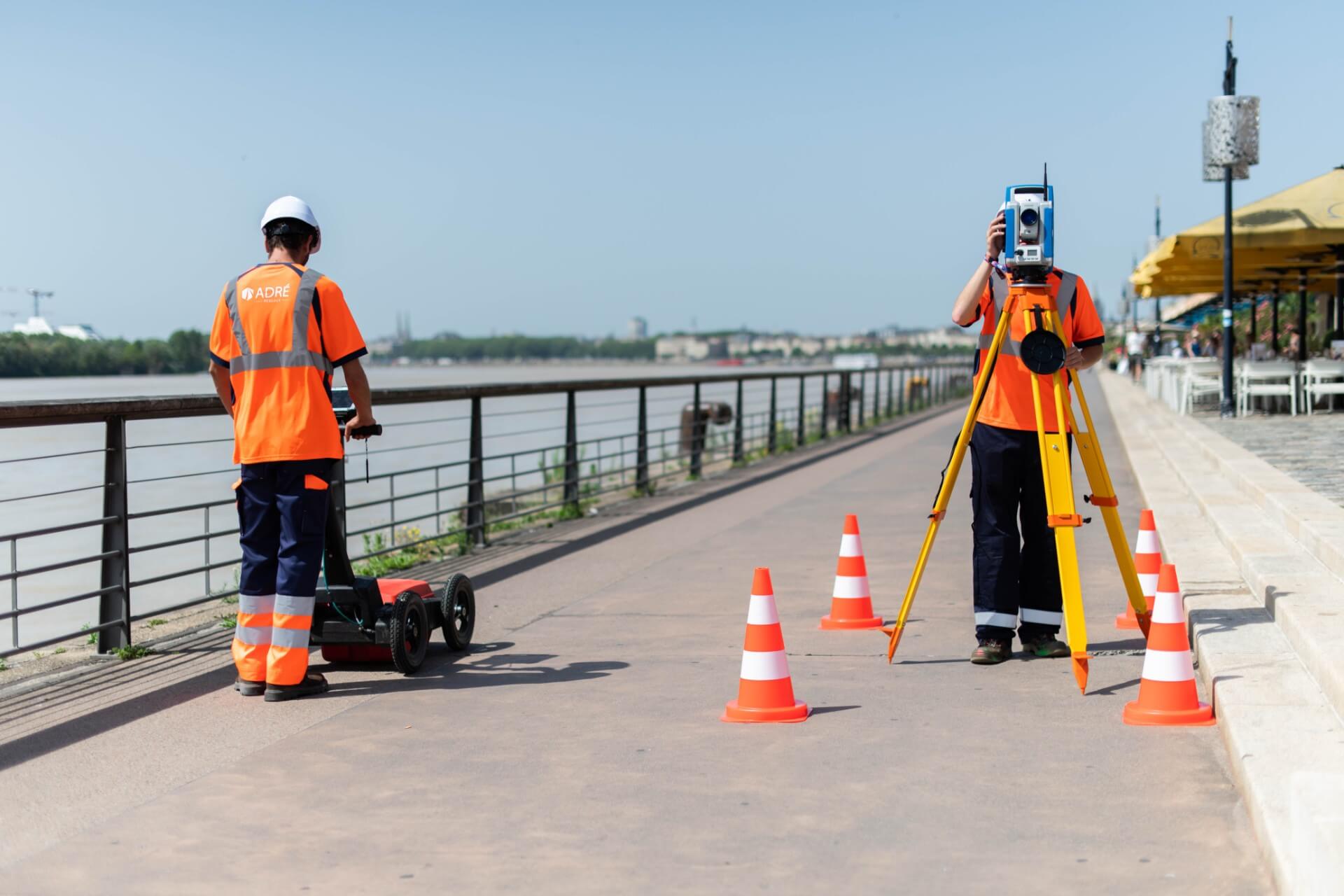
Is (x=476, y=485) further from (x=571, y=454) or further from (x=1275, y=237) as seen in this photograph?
(x=1275, y=237)

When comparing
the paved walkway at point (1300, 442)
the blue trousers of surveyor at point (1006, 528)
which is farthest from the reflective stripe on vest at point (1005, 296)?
the paved walkway at point (1300, 442)

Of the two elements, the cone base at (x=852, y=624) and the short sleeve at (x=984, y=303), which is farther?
the cone base at (x=852, y=624)

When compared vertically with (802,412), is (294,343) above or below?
above

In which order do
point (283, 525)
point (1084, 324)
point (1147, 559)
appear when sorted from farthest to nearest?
point (1147, 559) < point (1084, 324) < point (283, 525)

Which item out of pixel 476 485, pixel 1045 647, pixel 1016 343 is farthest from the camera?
pixel 476 485

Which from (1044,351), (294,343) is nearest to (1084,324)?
(1044,351)

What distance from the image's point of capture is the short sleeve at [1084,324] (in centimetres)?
634

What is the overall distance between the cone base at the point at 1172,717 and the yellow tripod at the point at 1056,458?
47 centimetres

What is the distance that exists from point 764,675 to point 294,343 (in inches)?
88.5

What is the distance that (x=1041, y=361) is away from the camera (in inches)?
236

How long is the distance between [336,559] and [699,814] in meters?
2.64

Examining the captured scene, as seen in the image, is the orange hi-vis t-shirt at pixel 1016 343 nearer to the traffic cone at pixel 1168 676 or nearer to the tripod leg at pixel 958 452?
the tripod leg at pixel 958 452

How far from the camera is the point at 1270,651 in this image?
5.80 m

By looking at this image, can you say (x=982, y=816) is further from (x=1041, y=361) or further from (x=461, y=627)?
(x=461, y=627)
